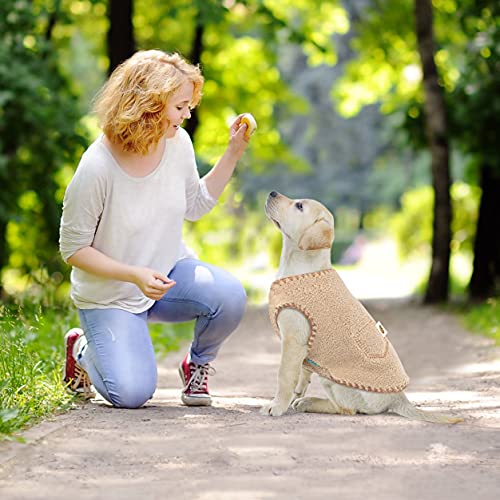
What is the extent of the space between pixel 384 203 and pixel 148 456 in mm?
40863

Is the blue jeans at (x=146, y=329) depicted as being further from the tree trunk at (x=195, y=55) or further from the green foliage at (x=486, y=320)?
the tree trunk at (x=195, y=55)

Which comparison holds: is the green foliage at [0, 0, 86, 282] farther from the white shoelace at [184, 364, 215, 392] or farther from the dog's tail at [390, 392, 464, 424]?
the dog's tail at [390, 392, 464, 424]

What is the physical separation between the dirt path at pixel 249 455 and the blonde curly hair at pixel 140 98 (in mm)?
1446

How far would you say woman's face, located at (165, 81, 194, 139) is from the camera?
16.5 feet

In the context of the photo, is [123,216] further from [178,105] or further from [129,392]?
[129,392]

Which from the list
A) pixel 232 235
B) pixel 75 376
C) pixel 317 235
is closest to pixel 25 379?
pixel 75 376

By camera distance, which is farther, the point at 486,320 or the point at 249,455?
the point at 486,320

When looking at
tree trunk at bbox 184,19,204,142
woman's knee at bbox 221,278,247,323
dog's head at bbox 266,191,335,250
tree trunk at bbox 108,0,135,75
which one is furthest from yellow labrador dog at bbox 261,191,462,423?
tree trunk at bbox 184,19,204,142

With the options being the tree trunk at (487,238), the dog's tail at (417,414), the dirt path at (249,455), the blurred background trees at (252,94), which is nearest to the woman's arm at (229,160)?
→ the blurred background trees at (252,94)

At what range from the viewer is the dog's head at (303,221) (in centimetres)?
473

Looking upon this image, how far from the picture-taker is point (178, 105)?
5074 millimetres

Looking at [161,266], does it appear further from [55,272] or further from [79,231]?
[55,272]

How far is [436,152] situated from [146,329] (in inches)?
350

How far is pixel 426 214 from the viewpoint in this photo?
2552 centimetres
